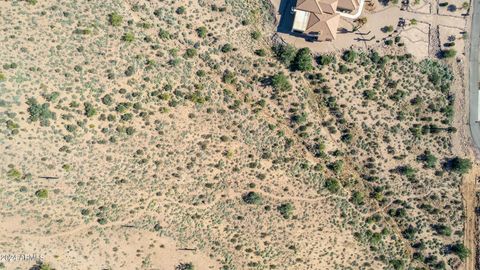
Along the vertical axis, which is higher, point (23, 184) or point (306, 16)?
point (306, 16)

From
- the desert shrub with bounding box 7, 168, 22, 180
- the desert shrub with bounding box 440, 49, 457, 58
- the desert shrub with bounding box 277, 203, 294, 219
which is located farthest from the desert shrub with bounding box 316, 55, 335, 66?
the desert shrub with bounding box 7, 168, 22, 180

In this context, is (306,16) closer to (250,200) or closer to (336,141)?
(336,141)

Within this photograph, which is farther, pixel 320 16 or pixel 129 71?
pixel 320 16

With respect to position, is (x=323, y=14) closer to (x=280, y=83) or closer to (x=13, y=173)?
(x=280, y=83)

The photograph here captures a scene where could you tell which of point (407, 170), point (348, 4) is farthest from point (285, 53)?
point (407, 170)

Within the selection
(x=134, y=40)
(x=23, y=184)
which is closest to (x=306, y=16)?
(x=134, y=40)

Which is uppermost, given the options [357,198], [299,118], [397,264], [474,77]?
[474,77]
